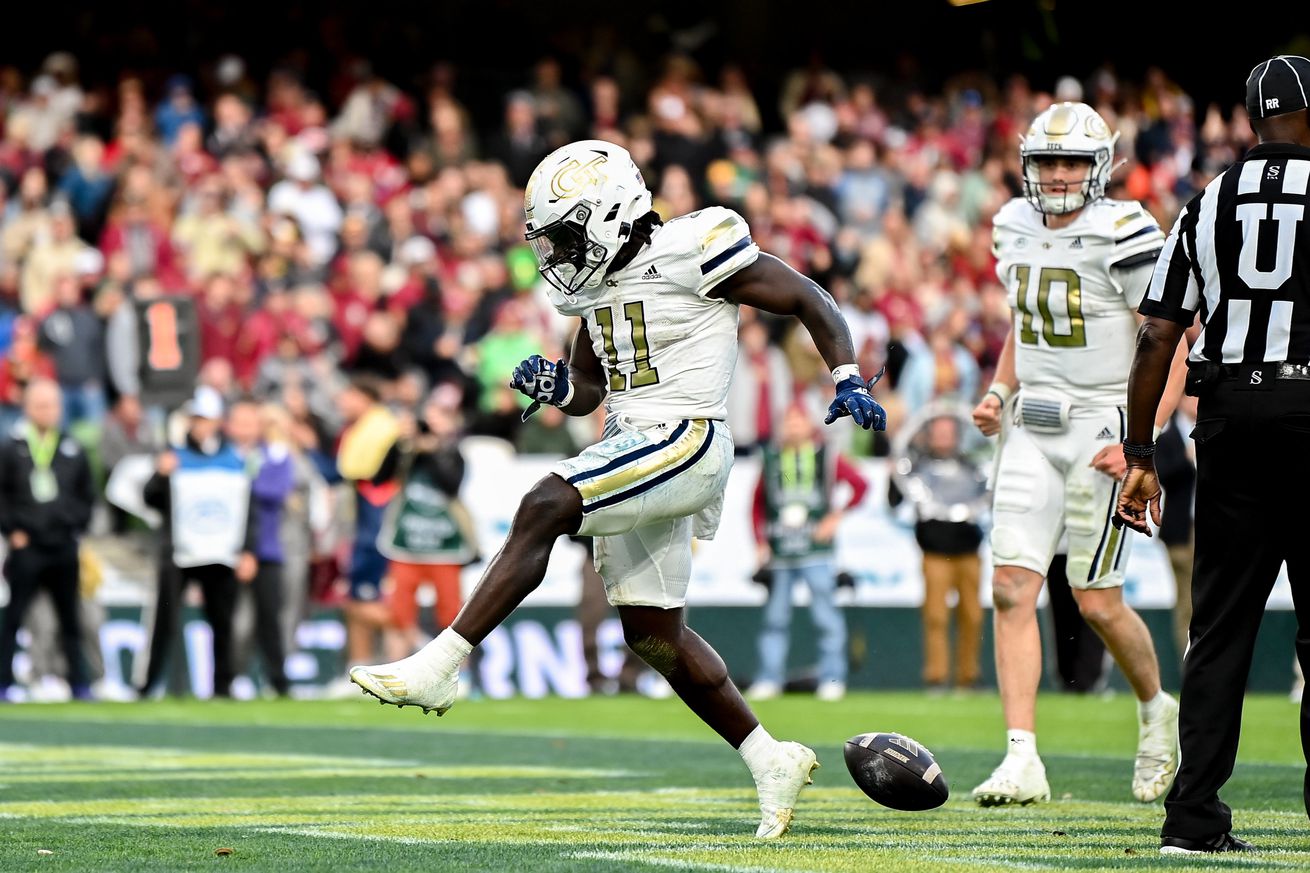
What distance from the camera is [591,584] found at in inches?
591

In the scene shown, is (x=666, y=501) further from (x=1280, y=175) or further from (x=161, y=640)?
(x=161, y=640)

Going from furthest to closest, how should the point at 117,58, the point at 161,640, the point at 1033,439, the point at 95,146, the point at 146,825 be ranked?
1. the point at 117,58
2. the point at 95,146
3. the point at 161,640
4. the point at 1033,439
5. the point at 146,825

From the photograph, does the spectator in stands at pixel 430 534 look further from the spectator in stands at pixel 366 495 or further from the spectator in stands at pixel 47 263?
the spectator in stands at pixel 47 263

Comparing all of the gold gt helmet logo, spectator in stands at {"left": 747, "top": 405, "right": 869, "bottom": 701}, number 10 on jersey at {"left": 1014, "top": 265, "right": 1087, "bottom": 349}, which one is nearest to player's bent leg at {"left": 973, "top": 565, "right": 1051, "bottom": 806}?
number 10 on jersey at {"left": 1014, "top": 265, "right": 1087, "bottom": 349}

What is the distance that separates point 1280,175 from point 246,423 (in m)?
10.9

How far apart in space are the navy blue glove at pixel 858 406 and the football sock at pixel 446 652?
3.68 ft

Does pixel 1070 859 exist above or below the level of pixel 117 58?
below

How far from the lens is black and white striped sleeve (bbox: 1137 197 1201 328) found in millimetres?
5492

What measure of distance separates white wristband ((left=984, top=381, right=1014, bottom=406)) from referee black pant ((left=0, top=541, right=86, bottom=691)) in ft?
27.7

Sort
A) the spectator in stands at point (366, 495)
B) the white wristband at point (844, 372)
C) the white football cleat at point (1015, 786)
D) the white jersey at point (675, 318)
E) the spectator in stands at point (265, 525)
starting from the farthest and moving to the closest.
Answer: the spectator in stands at point (366, 495) → the spectator in stands at point (265, 525) → the white football cleat at point (1015, 786) → the white jersey at point (675, 318) → the white wristband at point (844, 372)

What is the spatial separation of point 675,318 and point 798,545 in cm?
881

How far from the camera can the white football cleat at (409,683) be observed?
5.41 m

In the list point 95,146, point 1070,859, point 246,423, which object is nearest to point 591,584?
point 246,423

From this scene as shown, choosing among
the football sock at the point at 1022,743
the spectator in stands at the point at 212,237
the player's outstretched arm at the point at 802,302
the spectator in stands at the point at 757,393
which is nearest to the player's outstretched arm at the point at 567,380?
the player's outstretched arm at the point at 802,302
